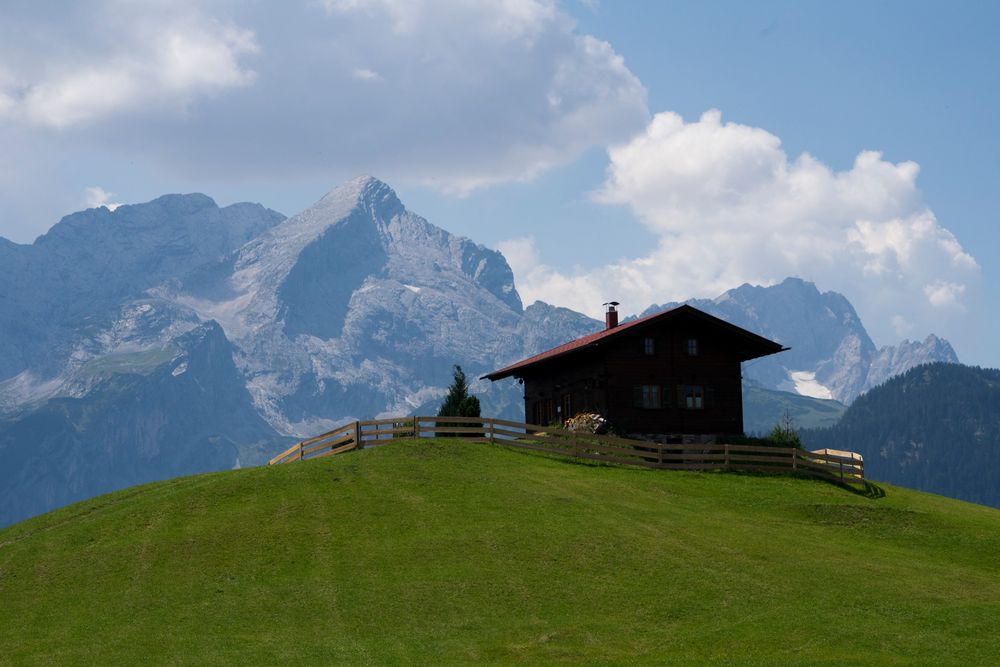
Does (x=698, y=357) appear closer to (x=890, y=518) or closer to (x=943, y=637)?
(x=890, y=518)

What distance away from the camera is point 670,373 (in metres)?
63.5

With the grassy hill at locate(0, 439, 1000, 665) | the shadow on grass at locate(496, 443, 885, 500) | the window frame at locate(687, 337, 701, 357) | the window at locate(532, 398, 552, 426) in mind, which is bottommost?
the grassy hill at locate(0, 439, 1000, 665)

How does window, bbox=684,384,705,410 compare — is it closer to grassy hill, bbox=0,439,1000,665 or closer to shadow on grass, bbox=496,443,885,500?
shadow on grass, bbox=496,443,885,500

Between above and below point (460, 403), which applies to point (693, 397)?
below

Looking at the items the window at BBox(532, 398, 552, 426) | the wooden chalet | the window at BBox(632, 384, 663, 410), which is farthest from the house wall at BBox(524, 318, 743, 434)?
the window at BBox(532, 398, 552, 426)

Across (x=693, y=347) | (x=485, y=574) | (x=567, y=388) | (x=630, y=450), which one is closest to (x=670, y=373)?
(x=693, y=347)

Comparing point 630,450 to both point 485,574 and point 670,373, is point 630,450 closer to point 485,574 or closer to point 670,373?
point 670,373

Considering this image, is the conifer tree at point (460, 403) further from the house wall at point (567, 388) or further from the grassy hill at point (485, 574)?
the grassy hill at point (485, 574)

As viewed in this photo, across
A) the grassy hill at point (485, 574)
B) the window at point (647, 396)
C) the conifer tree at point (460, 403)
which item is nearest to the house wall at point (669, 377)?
the window at point (647, 396)

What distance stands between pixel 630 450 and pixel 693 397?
10227mm

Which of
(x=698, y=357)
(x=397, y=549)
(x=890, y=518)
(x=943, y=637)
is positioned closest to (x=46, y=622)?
(x=397, y=549)

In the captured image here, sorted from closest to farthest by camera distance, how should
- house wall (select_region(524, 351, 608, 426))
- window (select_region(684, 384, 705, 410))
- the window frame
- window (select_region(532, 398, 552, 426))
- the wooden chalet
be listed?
1. the wooden chalet
2. window (select_region(684, 384, 705, 410))
3. house wall (select_region(524, 351, 608, 426))
4. the window frame
5. window (select_region(532, 398, 552, 426))

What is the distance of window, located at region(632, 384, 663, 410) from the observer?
62.9 m

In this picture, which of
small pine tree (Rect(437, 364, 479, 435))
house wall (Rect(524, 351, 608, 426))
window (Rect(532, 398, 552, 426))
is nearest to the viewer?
house wall (Rect(524, 351, 608, 426))
